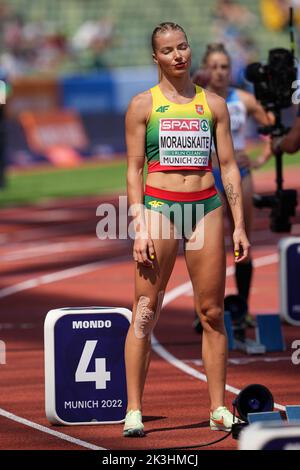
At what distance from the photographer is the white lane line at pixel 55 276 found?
14.9 m

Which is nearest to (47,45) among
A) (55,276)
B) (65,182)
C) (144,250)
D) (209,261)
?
(65,182)

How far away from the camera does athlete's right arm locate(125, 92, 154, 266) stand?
25.1ft

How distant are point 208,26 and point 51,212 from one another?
688 inches

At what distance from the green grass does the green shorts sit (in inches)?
624

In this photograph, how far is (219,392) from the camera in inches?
312

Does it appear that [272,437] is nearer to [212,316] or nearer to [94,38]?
[212,316]

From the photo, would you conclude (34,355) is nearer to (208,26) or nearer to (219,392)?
(219,392)

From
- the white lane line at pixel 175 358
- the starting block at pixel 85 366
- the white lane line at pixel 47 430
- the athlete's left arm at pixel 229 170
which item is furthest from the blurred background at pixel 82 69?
the athlete's left arm at pixel 229 170

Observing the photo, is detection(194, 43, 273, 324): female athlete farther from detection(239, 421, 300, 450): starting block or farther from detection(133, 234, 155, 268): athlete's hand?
detection(239, 421, 300, 450): starting block

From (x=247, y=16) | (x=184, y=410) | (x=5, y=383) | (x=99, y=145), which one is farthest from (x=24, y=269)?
(x=247, y=16)

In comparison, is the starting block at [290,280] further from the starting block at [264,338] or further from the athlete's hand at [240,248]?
the athlete's hand at [240,248]

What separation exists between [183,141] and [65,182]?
64.4ft

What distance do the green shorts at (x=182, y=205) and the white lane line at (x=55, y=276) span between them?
6.88 metres

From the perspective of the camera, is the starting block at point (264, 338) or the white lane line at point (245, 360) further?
the starting block at point (264, 338)
